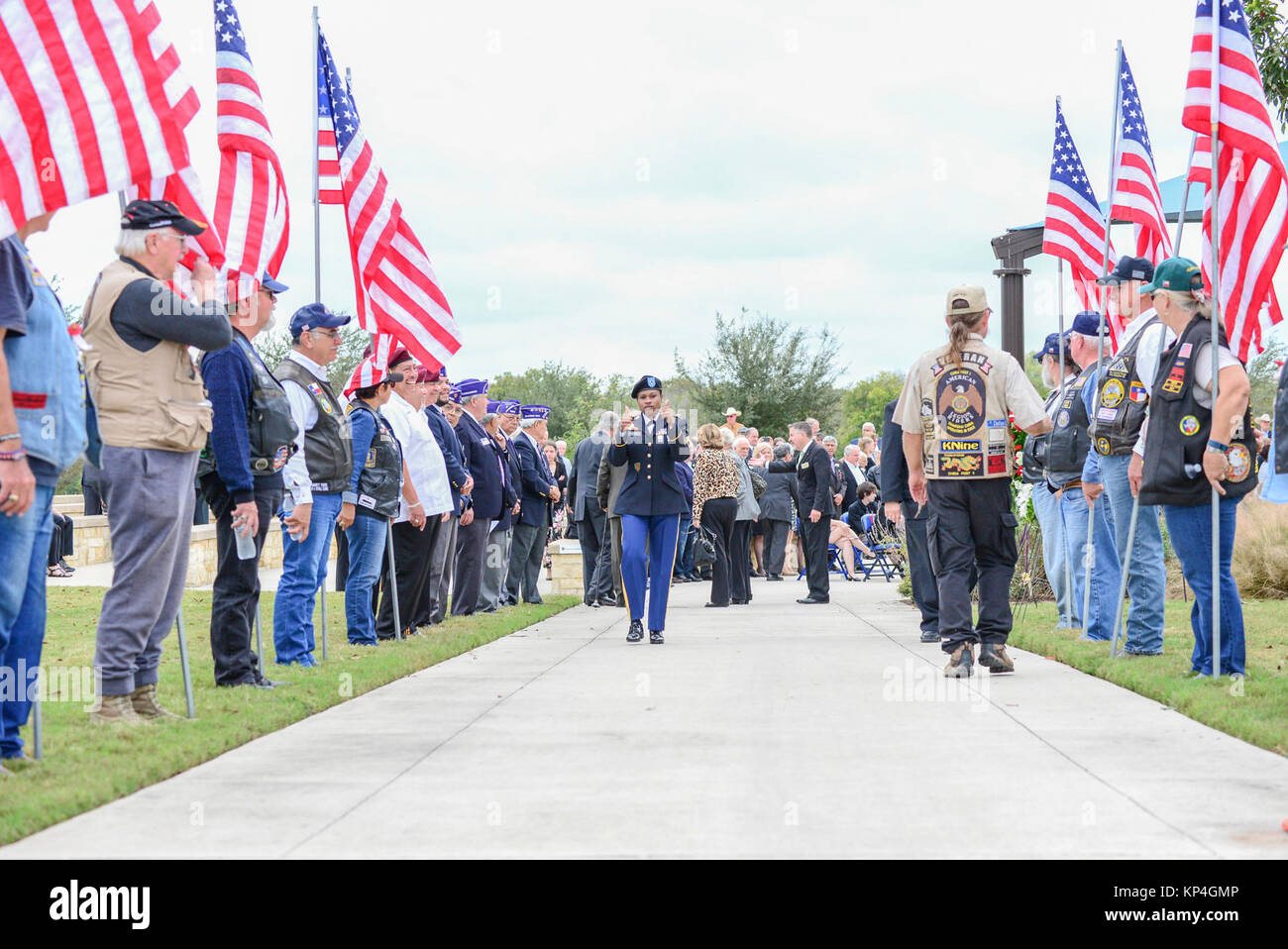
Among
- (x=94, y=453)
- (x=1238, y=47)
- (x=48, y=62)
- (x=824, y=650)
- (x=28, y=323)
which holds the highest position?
(x=1238, y=47)

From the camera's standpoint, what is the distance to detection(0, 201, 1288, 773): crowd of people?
231 inches

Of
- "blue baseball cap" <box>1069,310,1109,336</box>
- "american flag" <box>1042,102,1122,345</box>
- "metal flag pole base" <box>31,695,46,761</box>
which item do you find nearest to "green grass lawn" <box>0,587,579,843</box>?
"metal flag pole base" <box>31,695,46,761</box>

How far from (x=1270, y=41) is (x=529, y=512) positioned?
8900 mm

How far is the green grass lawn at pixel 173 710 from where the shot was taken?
188 inches

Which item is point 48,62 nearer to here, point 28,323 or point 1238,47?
point 28,323

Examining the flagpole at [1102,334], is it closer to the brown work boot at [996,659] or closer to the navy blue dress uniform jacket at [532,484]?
the brown work boot at [996,659]

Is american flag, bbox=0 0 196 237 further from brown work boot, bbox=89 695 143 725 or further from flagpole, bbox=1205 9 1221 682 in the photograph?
flagpole, bbox=1205 9 1221 682

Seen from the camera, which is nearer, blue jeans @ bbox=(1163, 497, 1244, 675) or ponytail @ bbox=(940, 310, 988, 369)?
blue jeans @ bbox=(1163, 497, 1244, 675)

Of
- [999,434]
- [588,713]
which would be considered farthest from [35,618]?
[999,434]

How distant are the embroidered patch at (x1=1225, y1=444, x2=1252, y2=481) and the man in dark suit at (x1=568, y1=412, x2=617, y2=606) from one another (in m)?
9.00

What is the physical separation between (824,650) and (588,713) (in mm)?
3519

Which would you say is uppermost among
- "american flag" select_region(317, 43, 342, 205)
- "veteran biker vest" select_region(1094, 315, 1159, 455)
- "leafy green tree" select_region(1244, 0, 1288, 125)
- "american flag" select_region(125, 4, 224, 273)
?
"leafy green tree" select_region(1244, 0, 1288, 125)

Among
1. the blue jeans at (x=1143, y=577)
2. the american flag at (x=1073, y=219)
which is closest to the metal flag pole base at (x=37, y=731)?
the blue jeans at (x=1143, y=577)
